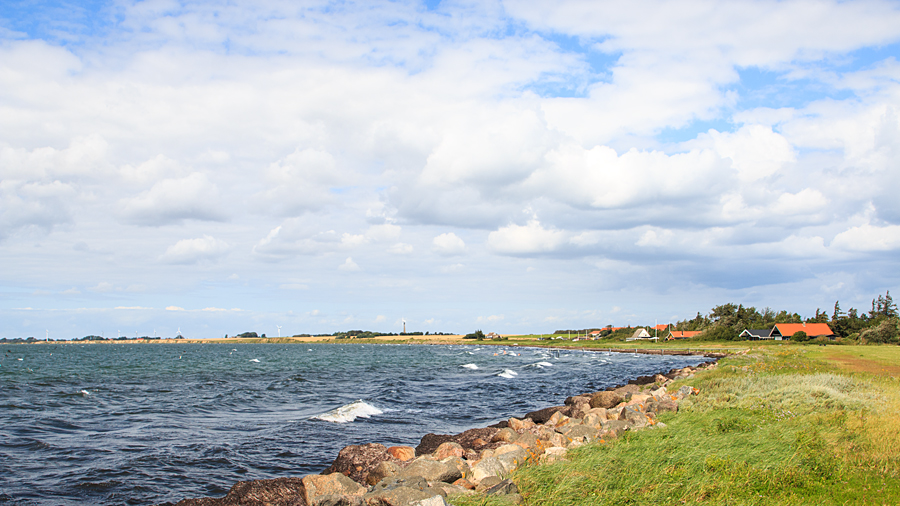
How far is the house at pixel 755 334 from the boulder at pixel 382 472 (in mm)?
99608

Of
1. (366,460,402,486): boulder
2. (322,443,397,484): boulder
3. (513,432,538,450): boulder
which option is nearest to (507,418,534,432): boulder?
(513,432,538,450): boulder

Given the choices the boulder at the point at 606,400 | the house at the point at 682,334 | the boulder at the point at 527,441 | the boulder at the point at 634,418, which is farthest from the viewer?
the house at the point at 682,334

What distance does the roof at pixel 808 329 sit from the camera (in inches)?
3413

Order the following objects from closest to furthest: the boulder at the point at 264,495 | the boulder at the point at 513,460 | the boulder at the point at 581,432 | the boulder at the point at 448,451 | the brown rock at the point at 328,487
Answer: the boulder at the point at 264,495, the boulder at the point at 513,460, the brown rock at the point at 328,487, the boulder at the point at 448,451, the boulder at the point at 581,432

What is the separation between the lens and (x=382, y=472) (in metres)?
10.9

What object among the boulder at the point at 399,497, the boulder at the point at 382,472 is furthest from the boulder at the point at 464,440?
the boulder at the point at 399,497

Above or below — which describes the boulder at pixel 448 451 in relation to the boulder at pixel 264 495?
below

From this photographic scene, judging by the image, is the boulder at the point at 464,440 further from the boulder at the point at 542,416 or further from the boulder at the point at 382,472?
the boulder at the point at 542,416

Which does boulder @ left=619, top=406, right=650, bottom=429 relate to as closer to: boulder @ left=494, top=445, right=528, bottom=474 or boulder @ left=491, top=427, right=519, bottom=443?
boulder @ left=491, top=427, right=519, bottom=443

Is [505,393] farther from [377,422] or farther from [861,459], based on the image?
[861,459]

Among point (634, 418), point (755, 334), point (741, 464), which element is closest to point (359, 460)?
point (634, 418)

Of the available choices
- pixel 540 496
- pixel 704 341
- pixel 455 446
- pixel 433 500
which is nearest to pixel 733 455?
pixel 540 496

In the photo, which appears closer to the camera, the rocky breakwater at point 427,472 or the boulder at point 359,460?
the rocky breakwater at point 427,472

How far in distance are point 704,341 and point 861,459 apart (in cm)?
10798
